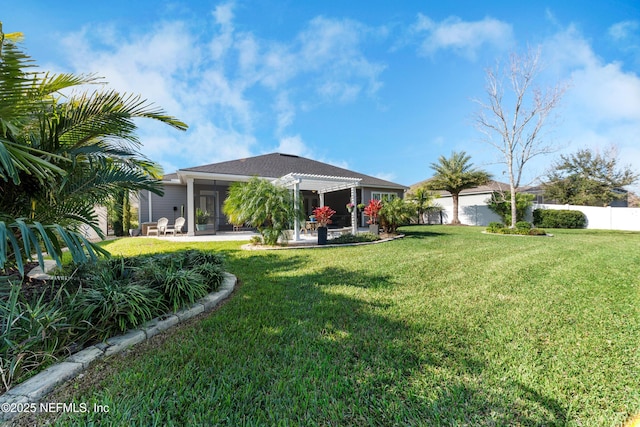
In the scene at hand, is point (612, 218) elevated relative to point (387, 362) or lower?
elevated

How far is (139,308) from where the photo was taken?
2.79 metres

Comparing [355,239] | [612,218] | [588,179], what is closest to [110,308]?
[355,239]

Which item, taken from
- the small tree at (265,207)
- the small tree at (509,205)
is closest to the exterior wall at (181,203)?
the small tree at (265,207)

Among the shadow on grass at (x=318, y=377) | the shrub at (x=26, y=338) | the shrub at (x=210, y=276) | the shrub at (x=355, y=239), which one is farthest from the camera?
the shrub at (x=355, y=239)

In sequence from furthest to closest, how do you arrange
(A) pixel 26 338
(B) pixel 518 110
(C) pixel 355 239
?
(B) pixel 518 110
(C) pixel 355 239
(A) pixel 26 338

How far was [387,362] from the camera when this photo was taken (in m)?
2.29

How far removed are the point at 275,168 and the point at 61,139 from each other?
535 inches

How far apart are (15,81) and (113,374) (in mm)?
3125

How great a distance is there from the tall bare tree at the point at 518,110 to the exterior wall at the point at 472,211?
24.2ft

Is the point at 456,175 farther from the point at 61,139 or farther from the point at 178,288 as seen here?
the point at 61,139

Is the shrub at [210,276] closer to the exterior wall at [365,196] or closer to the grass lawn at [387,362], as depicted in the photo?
the grass lawn at [387,362]

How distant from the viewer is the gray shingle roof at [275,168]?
47.1ft

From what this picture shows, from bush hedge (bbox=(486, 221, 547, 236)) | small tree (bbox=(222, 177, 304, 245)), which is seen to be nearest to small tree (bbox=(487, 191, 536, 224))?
bush hedge (bbox=(486, 221, 547, 236))

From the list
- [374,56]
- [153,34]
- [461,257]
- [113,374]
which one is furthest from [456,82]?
[113,374]
